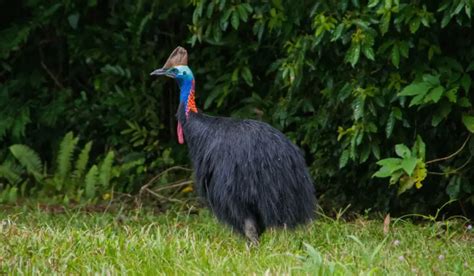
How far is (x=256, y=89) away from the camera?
9.13 m

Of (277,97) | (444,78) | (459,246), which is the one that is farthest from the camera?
(277,97)

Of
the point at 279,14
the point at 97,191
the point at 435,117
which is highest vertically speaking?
the point at 279,14

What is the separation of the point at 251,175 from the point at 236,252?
563mm

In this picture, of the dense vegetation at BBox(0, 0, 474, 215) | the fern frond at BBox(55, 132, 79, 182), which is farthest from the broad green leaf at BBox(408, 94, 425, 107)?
the fern frond at BBox(55, 132, 79, 182)

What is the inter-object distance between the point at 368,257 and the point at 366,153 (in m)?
2.35

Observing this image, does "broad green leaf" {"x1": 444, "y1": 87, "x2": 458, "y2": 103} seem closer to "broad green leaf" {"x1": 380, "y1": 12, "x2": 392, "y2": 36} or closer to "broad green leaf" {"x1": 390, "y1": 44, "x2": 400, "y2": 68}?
"broad green leaf" {"x1": 390, "y1": 44, "x2": 400, "y2": 68}

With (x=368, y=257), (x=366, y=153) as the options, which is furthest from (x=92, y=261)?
(x=366, y=153)

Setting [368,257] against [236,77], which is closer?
[368,257]

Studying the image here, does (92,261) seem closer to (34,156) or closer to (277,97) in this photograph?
(277,97)

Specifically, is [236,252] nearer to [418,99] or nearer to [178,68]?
[178,68]

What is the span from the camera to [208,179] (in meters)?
6.41

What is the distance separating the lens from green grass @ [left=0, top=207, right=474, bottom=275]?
16.4 feet

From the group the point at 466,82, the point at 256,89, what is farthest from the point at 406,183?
the point at 256,89

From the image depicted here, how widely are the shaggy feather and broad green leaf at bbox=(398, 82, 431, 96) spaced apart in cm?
90
